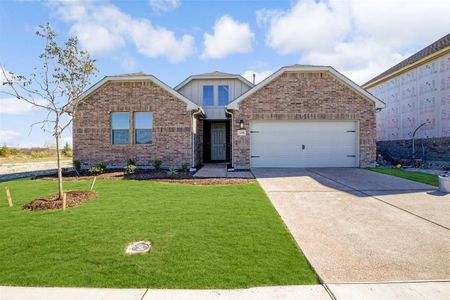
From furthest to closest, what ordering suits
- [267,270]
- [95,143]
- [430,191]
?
[95,143] < [430,191] < [267,270]

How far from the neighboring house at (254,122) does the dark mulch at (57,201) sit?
5987 mm

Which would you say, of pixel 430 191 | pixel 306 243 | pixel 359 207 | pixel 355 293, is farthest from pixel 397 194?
pixel 355 293

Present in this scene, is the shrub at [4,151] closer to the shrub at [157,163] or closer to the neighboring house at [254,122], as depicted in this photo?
the neighboring house at [254,122]

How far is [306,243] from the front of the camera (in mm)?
4031

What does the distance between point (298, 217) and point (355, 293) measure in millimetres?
2548

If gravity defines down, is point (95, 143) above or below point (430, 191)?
above

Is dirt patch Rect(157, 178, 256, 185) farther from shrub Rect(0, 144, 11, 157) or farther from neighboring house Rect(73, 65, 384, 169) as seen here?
shrub Rect(0, 144, 11, 157)

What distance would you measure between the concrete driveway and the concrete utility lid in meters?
2.31

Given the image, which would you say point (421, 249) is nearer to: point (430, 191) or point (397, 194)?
point (397, 194)

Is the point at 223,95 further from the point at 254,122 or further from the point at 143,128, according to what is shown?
the point at 143,128

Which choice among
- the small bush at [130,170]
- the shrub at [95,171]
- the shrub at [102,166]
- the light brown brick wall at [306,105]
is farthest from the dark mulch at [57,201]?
the light brown brick wall at [306,105]

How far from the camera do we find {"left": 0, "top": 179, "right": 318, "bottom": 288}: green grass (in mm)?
3051

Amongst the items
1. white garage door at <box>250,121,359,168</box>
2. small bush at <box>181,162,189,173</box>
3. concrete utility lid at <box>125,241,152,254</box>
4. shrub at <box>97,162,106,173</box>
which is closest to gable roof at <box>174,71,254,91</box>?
white garage door at <box>250,121,359,168</box>

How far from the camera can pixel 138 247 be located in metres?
3.86
